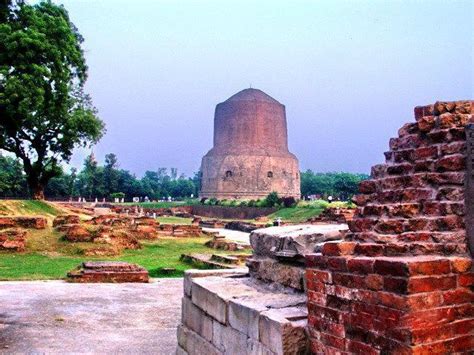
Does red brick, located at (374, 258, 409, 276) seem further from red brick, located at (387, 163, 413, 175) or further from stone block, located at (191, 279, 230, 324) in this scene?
stone block, located at (191, 279, 230, 324)

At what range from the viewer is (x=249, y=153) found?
5103 centimetres

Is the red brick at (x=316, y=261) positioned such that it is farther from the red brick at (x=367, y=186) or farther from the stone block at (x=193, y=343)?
the stone block at (x=193, y=343)

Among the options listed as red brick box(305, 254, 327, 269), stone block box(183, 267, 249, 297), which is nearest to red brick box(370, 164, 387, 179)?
red brick box(305, 254, 327, 269)

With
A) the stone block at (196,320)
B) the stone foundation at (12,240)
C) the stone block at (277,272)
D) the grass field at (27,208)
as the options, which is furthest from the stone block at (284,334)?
the grass field at (27,208)

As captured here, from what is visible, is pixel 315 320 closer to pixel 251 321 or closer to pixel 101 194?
pixel 251 321

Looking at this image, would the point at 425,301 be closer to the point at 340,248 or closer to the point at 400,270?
the point at 400,270

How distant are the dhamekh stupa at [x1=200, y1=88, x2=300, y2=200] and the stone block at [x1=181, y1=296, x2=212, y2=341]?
45.7 m

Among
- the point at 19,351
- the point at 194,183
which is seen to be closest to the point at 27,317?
the point at 19,351

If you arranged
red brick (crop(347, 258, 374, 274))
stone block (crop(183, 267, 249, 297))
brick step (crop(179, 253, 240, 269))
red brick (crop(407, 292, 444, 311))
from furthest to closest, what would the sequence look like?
brick step (crop(179, 253, 240, 269)), stone block (crop(183, 267, 249, 297)), red brick (crop(347, 258, 374, 274)), red brick (crop(407, 292, 444, 311))

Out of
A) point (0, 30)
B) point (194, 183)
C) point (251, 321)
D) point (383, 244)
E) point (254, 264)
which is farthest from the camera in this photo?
point (194, 183)

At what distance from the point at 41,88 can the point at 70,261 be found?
879 cm

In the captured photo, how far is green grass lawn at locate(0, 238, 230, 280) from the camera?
35.0 feet

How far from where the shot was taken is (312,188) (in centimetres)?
6562

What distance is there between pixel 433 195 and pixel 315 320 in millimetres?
844
